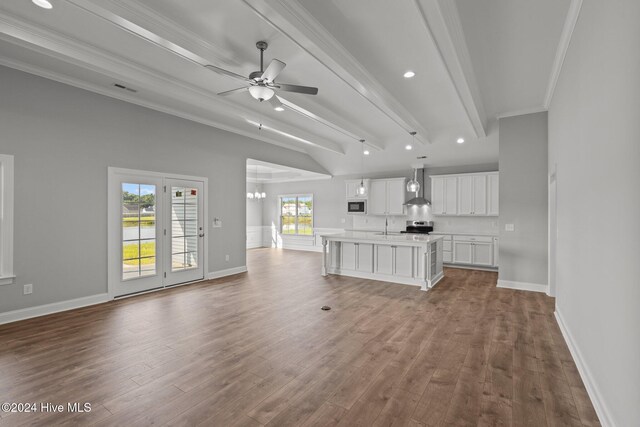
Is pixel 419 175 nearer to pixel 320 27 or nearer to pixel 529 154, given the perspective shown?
pixel 529 154

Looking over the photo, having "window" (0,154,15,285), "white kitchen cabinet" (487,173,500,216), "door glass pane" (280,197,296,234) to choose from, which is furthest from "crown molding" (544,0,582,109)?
"door glass pane" (280,197,296,234)

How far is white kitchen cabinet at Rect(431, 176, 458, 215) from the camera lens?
7.84 m

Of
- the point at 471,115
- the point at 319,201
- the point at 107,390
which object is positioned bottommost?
the point at 107,390

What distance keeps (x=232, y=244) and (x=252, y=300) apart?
2204 millimetres

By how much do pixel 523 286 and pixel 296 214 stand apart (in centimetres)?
770

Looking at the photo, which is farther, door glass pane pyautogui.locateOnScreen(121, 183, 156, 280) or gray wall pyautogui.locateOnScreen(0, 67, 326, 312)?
door glass pane pyautogui.locateOnScreen(121, 183, 156, 280)

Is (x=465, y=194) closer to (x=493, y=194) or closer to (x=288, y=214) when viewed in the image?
(x=493, y=194)

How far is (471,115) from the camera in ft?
16.7

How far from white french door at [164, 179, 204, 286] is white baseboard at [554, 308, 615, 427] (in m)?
5.65

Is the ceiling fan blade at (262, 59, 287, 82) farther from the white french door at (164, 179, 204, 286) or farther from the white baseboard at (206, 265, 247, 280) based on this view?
the white baseboard at (206, 265, 247, 280)

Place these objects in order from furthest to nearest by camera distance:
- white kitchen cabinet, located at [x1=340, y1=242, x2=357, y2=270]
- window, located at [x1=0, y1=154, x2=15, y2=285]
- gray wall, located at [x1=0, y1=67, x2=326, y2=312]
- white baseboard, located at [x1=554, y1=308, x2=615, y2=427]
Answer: white kitchen cabinet, located at [x1=340, y1=242, x2=357, y2=270]
gray wall, located at [x1=0, y1=67, x2=326, y2=312]
window, located at [x1=0, y1=154, x2=15, y2=285]
white baseboard, located at [x1=554, y1=308, x2=615, y2=427]

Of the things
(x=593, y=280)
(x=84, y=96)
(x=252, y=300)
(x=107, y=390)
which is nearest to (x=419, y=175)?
(x=252, y=300)

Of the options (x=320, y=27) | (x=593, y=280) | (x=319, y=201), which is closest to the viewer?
(x=593, y=280)

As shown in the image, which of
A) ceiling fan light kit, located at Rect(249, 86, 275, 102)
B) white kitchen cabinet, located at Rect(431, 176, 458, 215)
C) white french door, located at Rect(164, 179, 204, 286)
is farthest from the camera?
white kitchen cabinet, located at Rect(431, 176, 458, 215)
